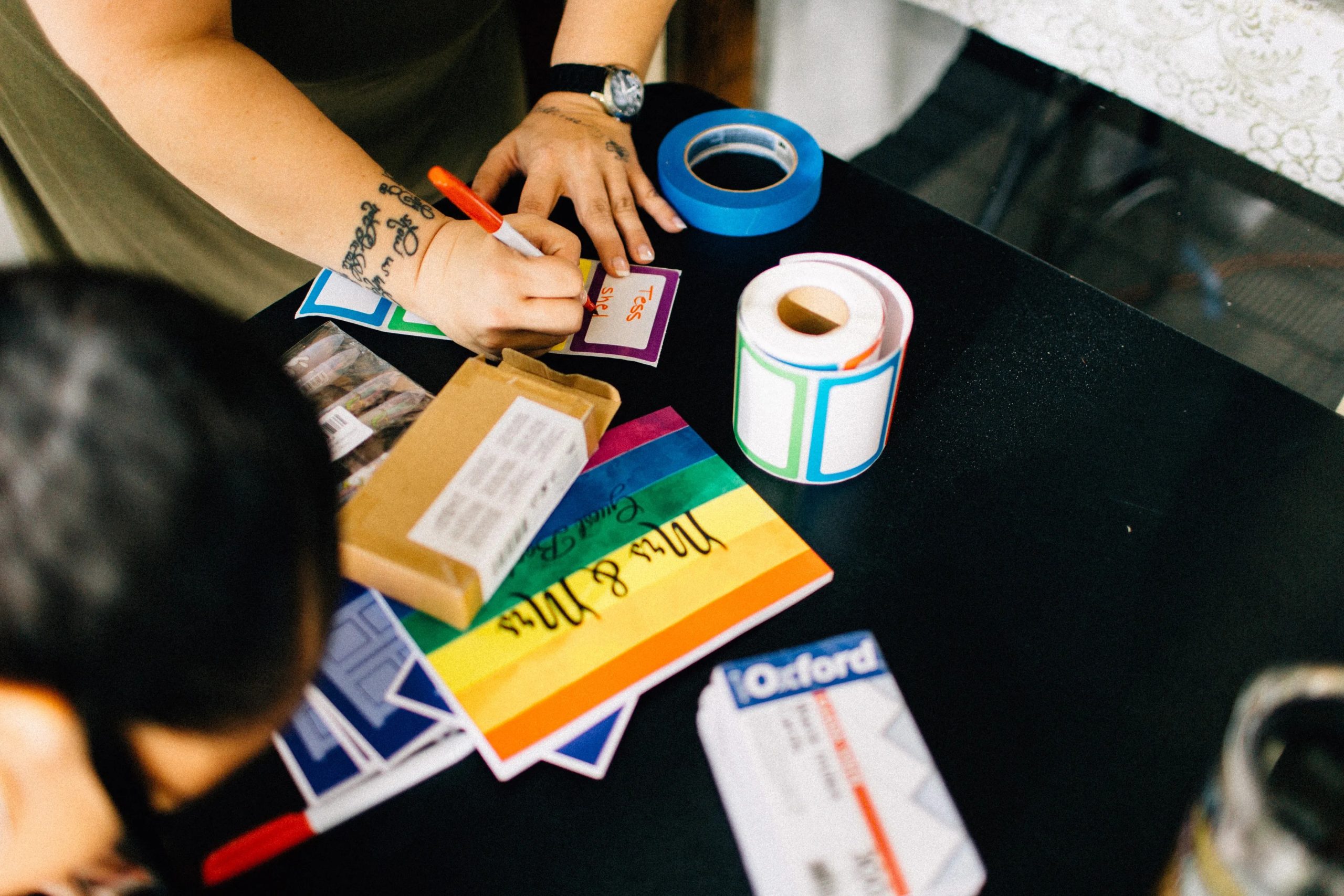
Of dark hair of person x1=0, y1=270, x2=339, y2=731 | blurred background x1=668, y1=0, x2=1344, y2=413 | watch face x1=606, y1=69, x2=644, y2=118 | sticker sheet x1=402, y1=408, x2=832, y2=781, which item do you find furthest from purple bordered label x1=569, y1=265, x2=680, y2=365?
blurred background x1=668, y1=0, x2=1344, y2=413

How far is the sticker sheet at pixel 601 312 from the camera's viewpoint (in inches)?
29.0

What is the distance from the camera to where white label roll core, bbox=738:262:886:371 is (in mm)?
554

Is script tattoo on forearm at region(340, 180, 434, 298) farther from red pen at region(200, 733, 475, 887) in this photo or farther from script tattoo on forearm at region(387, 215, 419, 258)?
red pen at region(200, 733, 475, 887)

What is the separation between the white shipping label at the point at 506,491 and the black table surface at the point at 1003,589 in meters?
0.10

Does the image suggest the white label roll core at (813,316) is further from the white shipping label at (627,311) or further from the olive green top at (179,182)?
the olive green top at (179,182)

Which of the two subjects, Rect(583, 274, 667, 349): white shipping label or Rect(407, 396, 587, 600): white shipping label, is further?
A: Rect(583, 274, 667, 349): white shipping label

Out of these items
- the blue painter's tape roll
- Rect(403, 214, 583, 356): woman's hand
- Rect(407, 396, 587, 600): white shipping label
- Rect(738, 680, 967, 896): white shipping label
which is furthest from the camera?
the blue painter's tape roll

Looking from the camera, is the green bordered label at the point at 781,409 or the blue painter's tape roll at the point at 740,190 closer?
the green bordered label at the point at 781,409

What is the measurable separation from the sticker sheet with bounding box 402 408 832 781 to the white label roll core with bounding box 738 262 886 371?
118 mm

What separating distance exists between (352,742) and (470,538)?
0.45 ft

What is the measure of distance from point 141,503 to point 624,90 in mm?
831

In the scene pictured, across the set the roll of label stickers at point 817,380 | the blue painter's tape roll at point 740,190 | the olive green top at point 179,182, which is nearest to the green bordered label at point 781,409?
the roll of label stickers at point 817,380

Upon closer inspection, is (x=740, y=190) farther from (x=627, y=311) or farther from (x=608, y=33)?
(x=608, y=33)

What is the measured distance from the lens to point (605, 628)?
0.54 m
